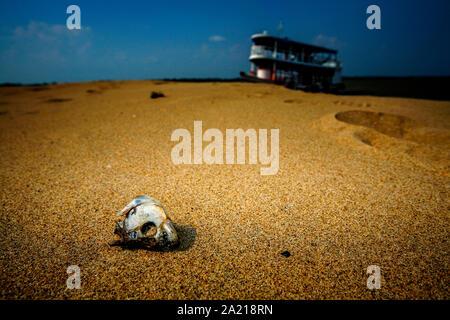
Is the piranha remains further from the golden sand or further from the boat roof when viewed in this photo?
the boat roof

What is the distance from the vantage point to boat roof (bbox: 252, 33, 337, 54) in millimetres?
14172

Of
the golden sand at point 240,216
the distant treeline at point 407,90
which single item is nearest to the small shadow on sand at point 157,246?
the golden sand at point 240,216

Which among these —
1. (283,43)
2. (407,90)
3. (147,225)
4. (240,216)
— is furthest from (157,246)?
(407,90)

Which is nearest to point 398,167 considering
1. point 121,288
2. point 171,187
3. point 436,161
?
point 436,161

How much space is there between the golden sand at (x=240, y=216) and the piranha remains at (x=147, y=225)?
0.15m

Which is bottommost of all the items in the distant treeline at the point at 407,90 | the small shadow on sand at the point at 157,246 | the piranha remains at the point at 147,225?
the small shadow on sand at the point at 157,246

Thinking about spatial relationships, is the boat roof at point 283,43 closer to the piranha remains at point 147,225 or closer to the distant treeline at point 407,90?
the distant treeline at point 407,90

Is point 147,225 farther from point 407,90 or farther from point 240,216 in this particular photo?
point 407,90

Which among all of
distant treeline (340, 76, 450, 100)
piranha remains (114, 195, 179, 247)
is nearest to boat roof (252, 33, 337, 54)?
distant treeline (340, 76, 450, 100)

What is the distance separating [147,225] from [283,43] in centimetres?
1612

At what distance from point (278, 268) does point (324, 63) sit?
19.5 m

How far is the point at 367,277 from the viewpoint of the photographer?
159cm

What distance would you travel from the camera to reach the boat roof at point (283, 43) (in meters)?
14.2
